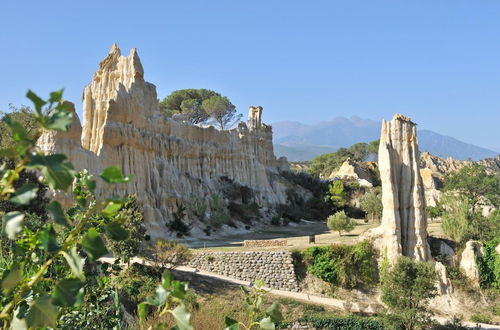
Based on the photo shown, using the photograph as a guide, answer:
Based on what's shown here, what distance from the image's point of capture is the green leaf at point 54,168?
210 centimetres

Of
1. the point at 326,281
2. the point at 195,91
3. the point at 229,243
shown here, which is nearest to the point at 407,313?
the point at 326,281

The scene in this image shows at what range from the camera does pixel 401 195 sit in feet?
102

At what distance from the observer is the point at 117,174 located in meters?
2.25

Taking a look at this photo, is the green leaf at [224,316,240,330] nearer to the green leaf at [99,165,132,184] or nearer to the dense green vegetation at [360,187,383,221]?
the green leaf at [99,165,132,184]

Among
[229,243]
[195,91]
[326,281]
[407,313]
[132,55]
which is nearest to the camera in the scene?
[407,313]

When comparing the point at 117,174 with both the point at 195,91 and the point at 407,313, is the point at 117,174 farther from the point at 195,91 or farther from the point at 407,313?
the point at 195,91

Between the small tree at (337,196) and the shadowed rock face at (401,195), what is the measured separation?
29.0 m

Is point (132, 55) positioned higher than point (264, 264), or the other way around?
point (132, 55)

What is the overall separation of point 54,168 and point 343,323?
80.5ft

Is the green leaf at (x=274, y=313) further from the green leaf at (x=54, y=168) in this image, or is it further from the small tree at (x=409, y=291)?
the small tree at (x=409, y=291)

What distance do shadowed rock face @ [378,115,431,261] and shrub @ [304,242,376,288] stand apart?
1185 millimetres

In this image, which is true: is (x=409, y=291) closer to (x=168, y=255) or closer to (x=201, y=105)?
(x=168, y=255)

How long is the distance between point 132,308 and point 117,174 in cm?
2184

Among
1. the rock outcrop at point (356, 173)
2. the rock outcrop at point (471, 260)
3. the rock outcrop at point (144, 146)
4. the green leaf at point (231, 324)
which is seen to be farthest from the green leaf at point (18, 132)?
the rock outcrop at point (356, 173)
